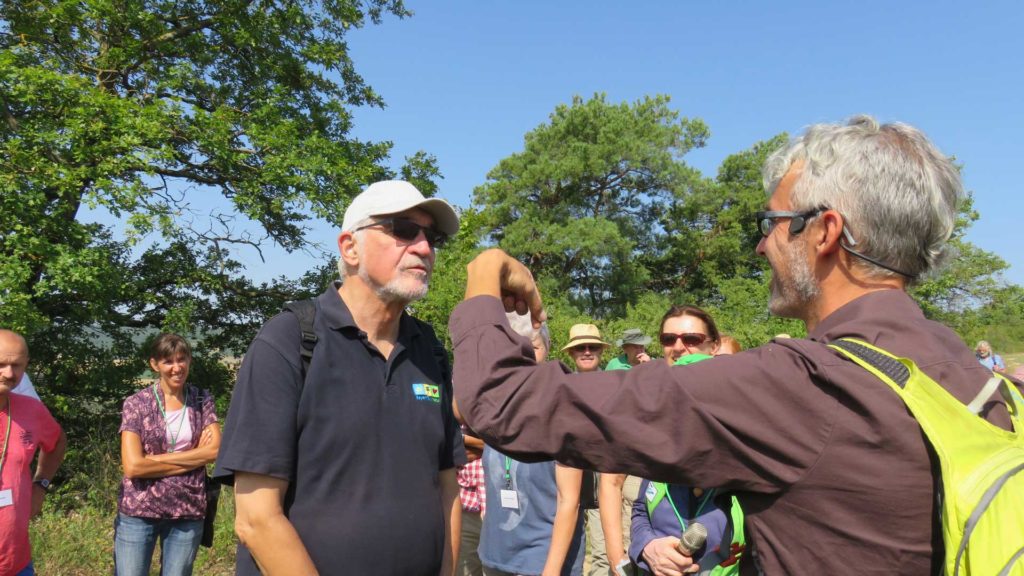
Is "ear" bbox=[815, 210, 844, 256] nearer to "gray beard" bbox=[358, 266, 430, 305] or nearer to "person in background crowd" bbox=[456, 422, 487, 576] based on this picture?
"gray beard" bbox=[358, 266, 430, 305]

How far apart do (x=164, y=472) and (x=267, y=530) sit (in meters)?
2.79

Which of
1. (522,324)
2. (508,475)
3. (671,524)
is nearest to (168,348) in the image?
(508,475)

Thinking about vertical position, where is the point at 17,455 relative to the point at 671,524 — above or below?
above

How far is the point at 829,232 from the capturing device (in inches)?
50.3

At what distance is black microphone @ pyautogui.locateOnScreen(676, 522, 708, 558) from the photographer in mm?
2482

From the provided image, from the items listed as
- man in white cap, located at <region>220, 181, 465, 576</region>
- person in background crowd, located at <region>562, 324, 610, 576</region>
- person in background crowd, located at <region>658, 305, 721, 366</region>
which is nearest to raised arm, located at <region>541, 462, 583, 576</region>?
person in background crowd, located at <region>562, 324, 610, 576</region>

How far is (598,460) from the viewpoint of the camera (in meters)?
1.15

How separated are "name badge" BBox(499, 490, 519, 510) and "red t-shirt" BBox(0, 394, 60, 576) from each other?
8.55ft

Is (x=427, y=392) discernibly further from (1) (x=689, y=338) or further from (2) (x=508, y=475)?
(1) (x=689, y=338)

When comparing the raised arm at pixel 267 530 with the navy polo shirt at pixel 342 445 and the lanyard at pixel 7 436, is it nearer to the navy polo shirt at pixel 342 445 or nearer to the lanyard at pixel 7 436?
the navy polo shirt at pixel 342 445

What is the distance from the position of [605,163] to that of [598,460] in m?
23.8

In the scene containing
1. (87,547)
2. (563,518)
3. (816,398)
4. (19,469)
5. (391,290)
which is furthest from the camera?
(87,547)

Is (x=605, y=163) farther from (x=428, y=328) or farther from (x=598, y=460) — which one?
(x=598, y=460)

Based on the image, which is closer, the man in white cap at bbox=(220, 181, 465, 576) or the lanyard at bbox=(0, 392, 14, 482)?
the man in white cap at bbox=(220, 181, 465, 576)
